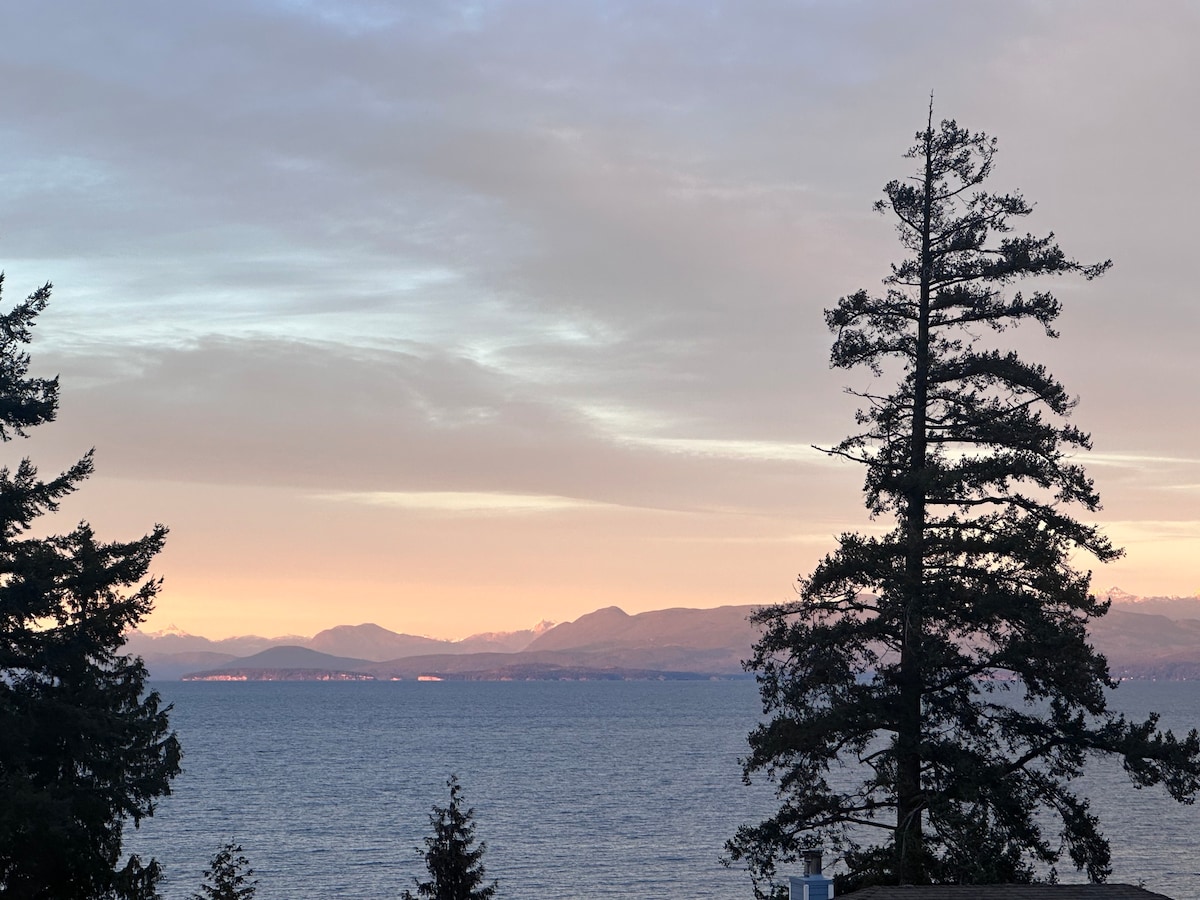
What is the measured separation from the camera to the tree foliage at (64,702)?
31516mm

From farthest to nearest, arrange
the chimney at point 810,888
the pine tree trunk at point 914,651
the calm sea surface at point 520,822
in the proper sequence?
the calm sea surface at point 520,822 → the pine tree trunk at point 914,651 → the chimney at point 810,888

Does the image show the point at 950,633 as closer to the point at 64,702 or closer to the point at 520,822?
the point at 64,702

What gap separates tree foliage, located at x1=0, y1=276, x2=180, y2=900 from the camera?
3152 centimetres

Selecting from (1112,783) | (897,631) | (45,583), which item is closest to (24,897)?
(45,583)

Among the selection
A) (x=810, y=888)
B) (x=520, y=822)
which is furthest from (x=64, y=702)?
(x=520, y=822)

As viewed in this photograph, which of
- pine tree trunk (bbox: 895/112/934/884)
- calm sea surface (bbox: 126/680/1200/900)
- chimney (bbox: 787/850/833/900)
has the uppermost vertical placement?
pine tree trunk (bbox: 895/112/934/884)

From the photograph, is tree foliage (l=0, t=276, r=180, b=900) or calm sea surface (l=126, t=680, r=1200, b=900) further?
calm sea surface (l=126, t=680, r=1200, b=900)

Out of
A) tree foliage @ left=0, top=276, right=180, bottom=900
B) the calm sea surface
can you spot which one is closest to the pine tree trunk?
tree foliage @ left=0, top=276, right=180, bottom=900

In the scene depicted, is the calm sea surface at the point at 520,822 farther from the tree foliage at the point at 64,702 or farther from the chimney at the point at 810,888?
the chimney at the point at 810,888

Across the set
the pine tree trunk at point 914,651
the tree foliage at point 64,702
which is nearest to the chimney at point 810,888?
the pine tree trunk at point 914,651

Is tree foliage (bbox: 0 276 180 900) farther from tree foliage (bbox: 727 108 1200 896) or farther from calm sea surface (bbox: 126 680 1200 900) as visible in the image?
calm sea surface (bbox: 126 680 1200 900)

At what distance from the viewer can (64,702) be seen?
107 feet

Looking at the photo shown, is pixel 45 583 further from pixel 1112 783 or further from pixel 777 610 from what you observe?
pixel 1112 783

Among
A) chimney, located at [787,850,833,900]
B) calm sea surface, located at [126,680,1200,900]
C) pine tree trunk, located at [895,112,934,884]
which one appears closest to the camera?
chimney, located at [787,850,833,900]
